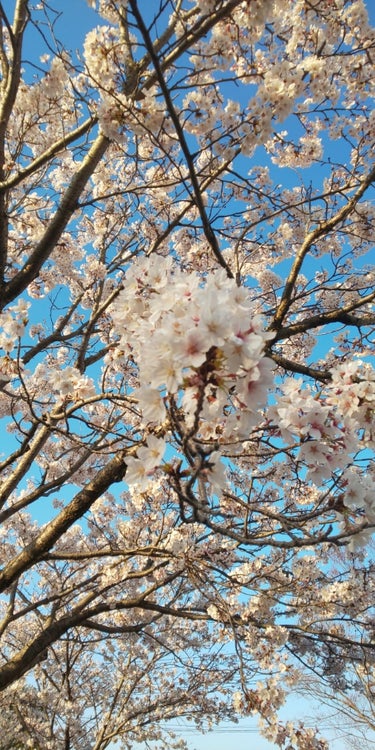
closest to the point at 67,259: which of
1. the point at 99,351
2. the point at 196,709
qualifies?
the point at 99,351

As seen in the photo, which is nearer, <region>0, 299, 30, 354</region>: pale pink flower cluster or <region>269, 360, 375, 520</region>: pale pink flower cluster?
<region>269, 360, 375, 520</region>: pale pink flower cluster

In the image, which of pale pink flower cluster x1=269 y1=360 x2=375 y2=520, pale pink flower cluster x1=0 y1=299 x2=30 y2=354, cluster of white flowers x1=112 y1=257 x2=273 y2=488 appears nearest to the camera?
cluster of white flowers x1=112 y1=257 x2=273 y2=488

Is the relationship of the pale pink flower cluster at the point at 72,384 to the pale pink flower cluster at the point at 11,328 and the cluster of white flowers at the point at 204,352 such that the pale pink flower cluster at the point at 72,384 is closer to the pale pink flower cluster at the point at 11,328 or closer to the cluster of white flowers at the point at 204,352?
the pale pink flower cluster at the point at 11,328

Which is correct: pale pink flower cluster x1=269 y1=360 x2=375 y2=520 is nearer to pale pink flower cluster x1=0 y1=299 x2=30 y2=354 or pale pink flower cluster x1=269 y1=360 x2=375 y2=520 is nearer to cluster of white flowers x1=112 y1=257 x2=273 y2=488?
cluster of white flowers x1=112 y1=257 x2=273 y2=488

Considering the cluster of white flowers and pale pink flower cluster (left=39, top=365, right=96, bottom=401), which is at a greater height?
pale pink flower cluster (left=39, top=365, right=96, bottom=401)

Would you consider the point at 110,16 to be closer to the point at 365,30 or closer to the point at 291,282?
the point at 365,30

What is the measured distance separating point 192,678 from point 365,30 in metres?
8.81

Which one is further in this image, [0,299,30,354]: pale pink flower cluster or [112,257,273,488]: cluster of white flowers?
[0,299,30,354]: pale pink flower cluster

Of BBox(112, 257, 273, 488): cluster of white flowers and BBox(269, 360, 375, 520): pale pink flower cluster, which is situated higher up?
BBox(269, 360, 375, 520): pale pink flower cluster

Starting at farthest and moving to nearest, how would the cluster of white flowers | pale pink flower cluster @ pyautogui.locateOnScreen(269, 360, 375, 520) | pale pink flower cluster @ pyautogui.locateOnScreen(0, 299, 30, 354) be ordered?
pale pink flower cluster @ pyautogui.locateOnScreen(0, 299, 30, 354) < pale pink flower cluster @ pyautogui.locateOnScreen(269, 360, 375, 520) < the cluster of white flowers

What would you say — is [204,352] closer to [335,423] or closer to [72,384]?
[335,423]

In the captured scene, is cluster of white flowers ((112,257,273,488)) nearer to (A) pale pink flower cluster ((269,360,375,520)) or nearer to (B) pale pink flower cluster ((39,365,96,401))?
(A) pale pink flower cluster ((269,360,375,520))

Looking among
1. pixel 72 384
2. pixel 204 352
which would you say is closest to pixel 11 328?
pixel 72 384

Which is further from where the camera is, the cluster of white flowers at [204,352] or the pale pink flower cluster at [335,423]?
the pale pink flower cluster at [335,423]
